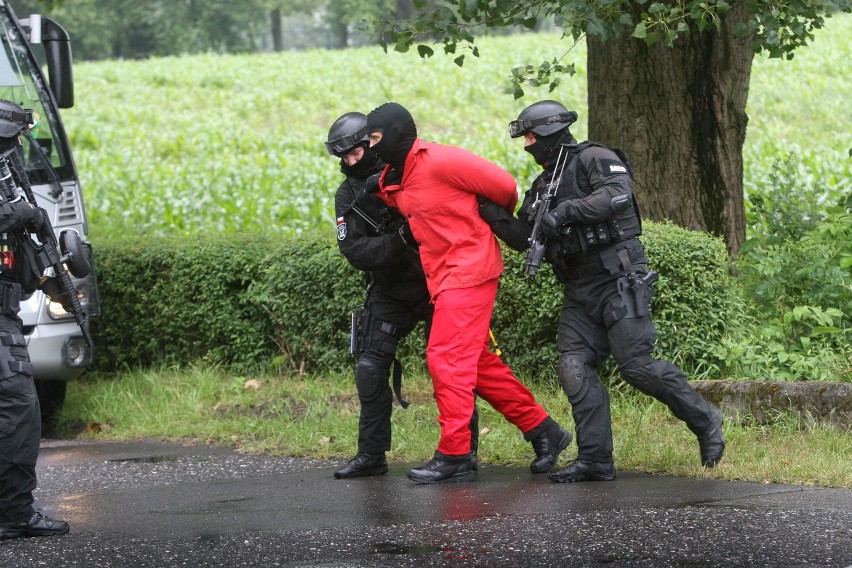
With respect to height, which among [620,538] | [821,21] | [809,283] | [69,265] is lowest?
[620,538]

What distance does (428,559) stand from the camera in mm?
4547

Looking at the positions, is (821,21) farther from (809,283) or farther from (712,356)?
(712,356)

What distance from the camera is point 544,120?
6012mm

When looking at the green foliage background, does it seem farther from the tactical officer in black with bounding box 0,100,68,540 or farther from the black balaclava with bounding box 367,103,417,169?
the tactical officer in black with bounding box 0,100,68,540

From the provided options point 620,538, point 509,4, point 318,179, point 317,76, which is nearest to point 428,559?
point 620,538

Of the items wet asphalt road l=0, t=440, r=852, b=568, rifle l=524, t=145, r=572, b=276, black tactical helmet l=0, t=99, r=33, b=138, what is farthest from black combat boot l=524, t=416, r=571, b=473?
black tactical helmet l=0, t=99, r=33, b=138

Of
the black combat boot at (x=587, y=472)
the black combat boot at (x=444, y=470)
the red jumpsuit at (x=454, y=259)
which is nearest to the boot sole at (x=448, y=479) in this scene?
the black combat boot at (x=444, y=470)

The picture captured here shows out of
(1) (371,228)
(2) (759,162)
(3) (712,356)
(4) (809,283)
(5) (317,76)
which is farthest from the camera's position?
(5) (317,76)

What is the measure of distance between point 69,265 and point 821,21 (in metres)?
5.27

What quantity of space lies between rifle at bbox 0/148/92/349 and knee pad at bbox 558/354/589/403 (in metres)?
2.33

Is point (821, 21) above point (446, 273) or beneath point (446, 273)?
above

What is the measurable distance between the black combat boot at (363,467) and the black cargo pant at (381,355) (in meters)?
0.03

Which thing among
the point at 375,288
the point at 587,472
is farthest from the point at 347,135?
the point at 587,472

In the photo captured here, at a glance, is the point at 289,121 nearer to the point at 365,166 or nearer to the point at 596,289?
the point at 365,166
